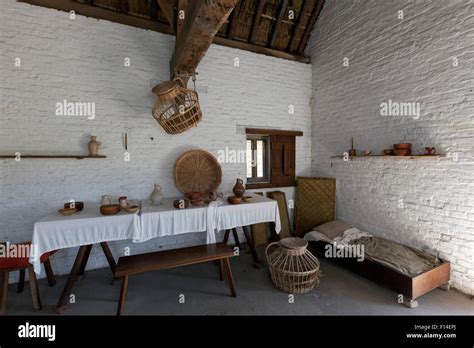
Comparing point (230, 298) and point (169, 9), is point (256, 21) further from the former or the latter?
point (230, 298)

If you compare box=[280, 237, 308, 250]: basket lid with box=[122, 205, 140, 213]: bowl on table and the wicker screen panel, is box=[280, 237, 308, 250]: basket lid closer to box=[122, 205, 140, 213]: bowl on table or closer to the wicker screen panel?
the wicker screen panel

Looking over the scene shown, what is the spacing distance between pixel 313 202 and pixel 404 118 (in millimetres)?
1970

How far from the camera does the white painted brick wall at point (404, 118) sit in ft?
8.39

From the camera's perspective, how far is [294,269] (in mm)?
2713

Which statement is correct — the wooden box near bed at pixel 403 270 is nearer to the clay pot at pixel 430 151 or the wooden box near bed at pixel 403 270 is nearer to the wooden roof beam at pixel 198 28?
the clay pot at pixel 430 151

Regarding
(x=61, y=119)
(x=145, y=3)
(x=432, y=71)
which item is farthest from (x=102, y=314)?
(x=432, y=71)

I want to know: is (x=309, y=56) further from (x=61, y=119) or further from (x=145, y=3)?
(x=61, y=119)

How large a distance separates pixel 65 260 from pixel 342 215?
435cm

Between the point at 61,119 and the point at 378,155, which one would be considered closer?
the point at 61,119

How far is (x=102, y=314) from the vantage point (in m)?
2.31

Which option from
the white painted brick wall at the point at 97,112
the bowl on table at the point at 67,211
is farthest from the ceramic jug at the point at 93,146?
the bowl on table at the point at 67,211

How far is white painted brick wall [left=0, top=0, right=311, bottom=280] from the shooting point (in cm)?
281

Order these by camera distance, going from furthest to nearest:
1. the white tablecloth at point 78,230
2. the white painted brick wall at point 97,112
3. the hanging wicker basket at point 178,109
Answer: the hanging wicker basket at point 178,109
the white painted brick wall at point 97,112
the white tablecloth at point 78,230

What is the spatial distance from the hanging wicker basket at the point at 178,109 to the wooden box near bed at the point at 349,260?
250 centimetres
